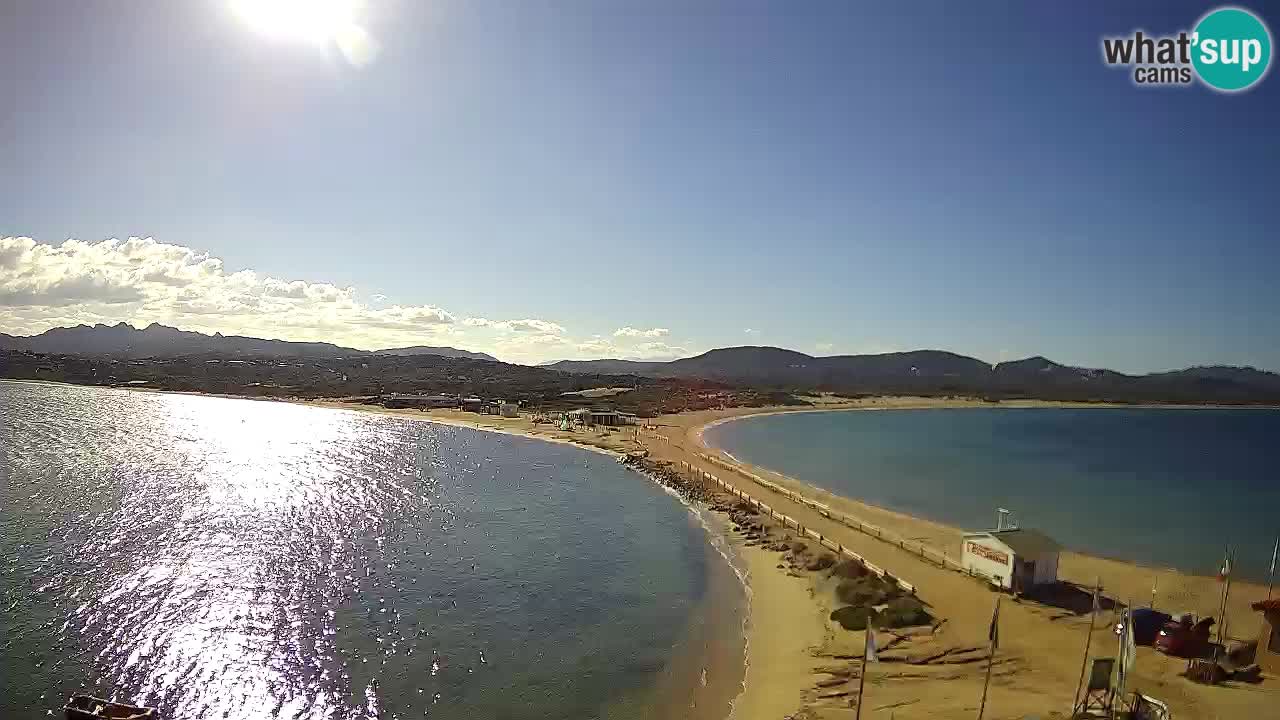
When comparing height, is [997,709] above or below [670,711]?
above

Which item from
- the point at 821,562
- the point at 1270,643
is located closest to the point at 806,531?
the point at 821,562

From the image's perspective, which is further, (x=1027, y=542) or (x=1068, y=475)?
(x=1068, y=475)

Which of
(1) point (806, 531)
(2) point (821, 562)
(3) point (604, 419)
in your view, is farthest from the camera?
(3) point (604, 419)

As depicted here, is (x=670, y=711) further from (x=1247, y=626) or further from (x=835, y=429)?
(x=835, y=429)

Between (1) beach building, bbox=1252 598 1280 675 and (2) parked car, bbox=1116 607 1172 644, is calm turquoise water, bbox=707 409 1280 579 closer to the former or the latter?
(2) parked car, bbox=1116 607 1172 644

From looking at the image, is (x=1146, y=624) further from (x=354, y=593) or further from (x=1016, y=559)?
(x=354, y=593)

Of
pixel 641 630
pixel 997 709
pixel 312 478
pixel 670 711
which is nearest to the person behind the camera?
pixel 997 709

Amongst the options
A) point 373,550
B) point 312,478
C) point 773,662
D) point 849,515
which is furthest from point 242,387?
point 773,662
